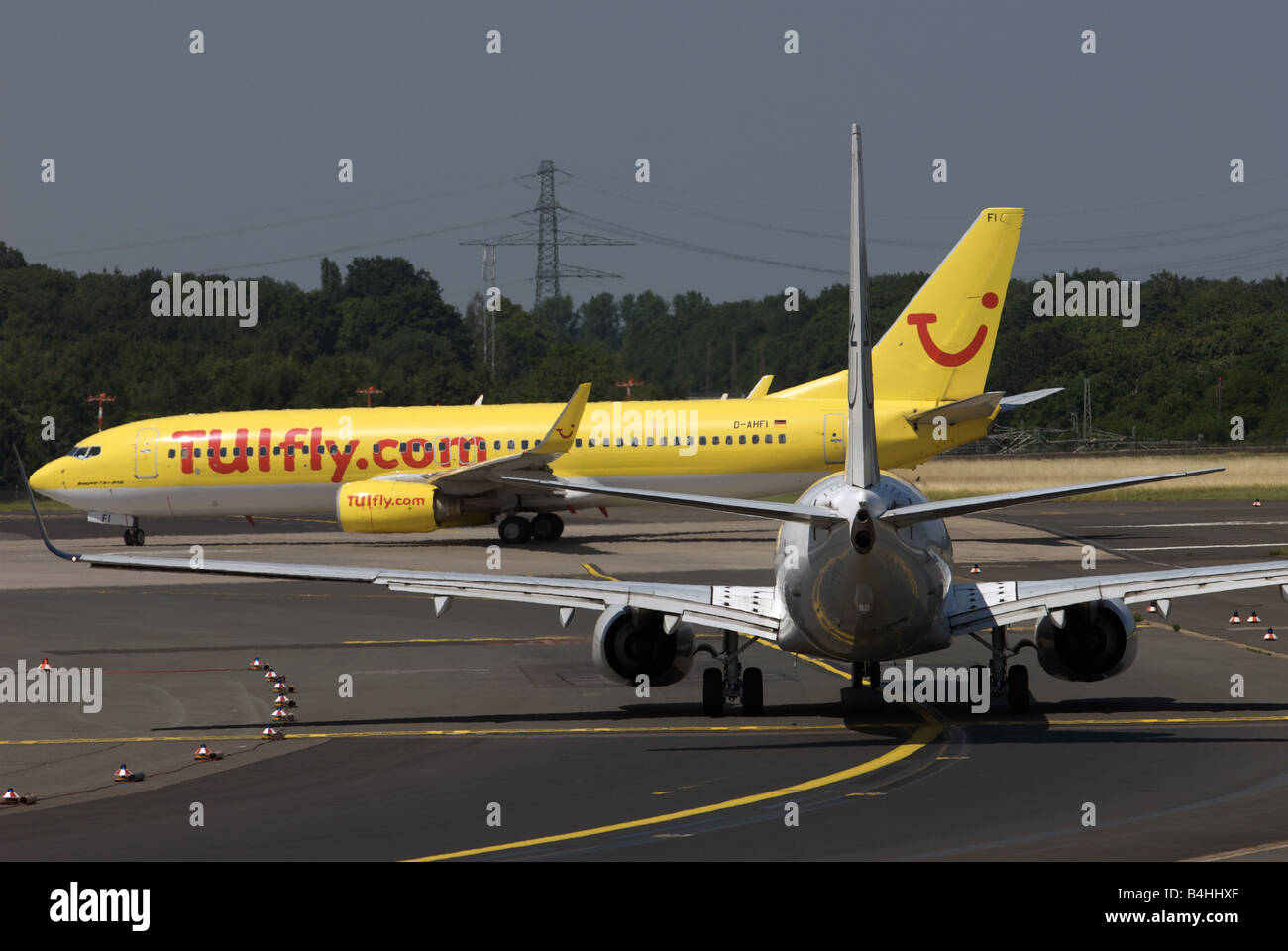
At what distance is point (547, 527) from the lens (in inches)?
2205

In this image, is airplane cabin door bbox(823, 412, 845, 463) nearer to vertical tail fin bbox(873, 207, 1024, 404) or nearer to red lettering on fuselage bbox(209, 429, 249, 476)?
vertical tail fin bbox(873, 207, 1024, 404)

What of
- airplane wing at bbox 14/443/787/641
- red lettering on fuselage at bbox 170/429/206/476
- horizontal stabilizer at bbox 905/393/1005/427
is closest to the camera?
airplane wing at bbox 14/443/787/641

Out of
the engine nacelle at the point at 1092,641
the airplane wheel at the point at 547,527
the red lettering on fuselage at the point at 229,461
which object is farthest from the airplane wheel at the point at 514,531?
Answer: the engine nacelle at the point at 1092,641

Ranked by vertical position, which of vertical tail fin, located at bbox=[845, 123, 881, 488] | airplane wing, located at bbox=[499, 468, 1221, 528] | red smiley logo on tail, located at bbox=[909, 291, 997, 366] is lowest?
airplane wing, located at bbox=[499, 468, 1221, 528]

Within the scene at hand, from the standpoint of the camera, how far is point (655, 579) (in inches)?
1704

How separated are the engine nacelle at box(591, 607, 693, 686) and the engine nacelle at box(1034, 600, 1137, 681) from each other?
17.8 ft

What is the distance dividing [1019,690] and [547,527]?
34.1 m

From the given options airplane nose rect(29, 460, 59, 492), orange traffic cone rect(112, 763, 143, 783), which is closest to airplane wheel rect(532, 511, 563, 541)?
airplane nose rect(29, 460, 59, 492)

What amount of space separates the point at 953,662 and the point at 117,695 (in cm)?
1498

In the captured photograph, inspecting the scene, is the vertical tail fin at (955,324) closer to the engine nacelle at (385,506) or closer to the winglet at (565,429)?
the winglet at (565,429)

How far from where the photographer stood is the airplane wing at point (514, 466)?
170 ft

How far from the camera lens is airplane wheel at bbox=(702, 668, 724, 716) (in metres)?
23.3

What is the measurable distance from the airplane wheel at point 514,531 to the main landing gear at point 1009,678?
33656 millimetres

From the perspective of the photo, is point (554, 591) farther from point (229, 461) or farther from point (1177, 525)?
point (1177, 525)
